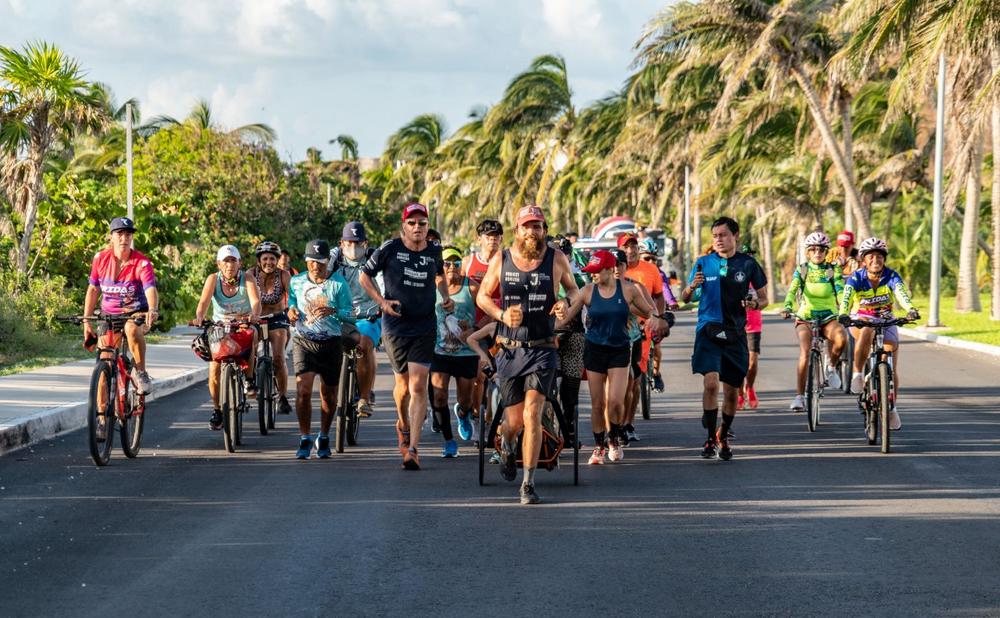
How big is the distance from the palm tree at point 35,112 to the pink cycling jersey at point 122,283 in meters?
13.8

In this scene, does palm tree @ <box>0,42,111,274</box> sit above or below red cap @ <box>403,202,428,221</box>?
above

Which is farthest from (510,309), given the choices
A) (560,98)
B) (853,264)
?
(560,98)

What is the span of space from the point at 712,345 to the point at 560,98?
51.2 metres

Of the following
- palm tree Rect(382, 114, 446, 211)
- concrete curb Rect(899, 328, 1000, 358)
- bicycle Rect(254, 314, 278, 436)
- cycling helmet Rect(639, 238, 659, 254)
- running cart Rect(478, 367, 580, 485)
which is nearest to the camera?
running cart Rect(478, 367, 580, 485)

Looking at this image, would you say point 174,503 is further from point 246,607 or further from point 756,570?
point 756,570

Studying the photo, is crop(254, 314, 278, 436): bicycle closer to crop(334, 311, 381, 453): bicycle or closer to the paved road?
the paved road

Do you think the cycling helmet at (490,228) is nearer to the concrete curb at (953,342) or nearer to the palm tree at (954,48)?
the concrete curb at (953,342)

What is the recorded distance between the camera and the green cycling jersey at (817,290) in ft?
48.4

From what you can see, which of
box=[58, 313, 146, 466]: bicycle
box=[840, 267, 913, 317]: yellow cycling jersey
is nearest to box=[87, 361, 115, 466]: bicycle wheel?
box=[58, 313, 146, 466]: bicycle

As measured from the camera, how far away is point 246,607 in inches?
255

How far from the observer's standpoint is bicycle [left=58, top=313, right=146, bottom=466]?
10.9m

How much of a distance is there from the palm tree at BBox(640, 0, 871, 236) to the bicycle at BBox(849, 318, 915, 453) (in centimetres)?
2359

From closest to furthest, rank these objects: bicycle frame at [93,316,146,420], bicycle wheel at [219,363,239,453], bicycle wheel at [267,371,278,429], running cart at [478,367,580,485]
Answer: running cart at [478,367,580,485]
bicycle frame at [93,316,146,420]
bicycle wheel at [219,363,239,453]
bicycle wheel at [267,371,278,429]

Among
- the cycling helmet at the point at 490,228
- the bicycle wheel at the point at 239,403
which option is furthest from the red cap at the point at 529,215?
the bicycle wheel at the point at 239,403
